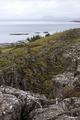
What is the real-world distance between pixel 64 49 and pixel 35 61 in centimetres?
620

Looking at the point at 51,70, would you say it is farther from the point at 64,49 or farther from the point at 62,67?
the point at 64,49

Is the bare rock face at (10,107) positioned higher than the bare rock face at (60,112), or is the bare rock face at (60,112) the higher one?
the bare rock face at (10,107)

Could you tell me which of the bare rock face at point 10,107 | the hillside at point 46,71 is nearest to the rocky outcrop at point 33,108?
the bare rock face at point 10,107

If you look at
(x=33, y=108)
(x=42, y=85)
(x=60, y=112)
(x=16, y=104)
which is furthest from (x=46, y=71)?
(x=16, y=104)

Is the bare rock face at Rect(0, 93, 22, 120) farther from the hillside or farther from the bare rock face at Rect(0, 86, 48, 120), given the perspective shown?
the hillside

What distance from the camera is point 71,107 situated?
21.1 m

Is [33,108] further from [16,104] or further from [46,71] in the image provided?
[46,71]

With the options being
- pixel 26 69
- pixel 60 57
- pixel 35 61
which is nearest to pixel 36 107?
pixel 26 69

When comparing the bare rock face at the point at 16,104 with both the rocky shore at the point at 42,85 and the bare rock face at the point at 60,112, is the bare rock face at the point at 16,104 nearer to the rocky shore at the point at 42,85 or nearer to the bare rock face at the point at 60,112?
the rocky shore at the point at 42,85

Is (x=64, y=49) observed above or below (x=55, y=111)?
above

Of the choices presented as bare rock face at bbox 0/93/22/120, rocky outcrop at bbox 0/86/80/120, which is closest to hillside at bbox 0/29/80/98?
rocky outcrop at bbox 0/86/80/120

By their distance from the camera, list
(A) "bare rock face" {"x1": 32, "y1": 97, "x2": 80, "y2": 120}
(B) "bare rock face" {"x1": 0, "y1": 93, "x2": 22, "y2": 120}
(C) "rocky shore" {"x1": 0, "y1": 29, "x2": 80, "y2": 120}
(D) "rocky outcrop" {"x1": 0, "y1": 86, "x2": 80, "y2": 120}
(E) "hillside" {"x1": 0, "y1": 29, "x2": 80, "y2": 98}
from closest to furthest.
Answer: (B) "bare rock face" {"x1": 0, "y1": 93, "x2": 22, "y2": 120} → (D) "rocky outcrop" {"x1": 0, "y1": 86, "x2": 80, "y2": 120} → (A) "bare rock face" {"x1": 32, "y1": 97, "x2": 80, "y2": 120} → (C) "rocky shore" {"x1": 0, "y1": 29, "x2": 80, "y2": 120} → (E) "hillside" {"x1": 0, "y1": 29, "x2": 80, "y2": 98}

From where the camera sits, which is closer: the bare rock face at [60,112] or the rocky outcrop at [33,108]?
the rocky outcrop at [33,108]

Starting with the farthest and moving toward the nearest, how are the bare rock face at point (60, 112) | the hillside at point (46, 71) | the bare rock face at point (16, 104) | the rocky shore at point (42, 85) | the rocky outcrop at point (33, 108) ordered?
the hillside at point (46, 71), the rocky shore at point (42, 85), the bare rock face at point (60, 112), the rocky outcrop at point (33, 108), the bare rock face at point (16, 104)
